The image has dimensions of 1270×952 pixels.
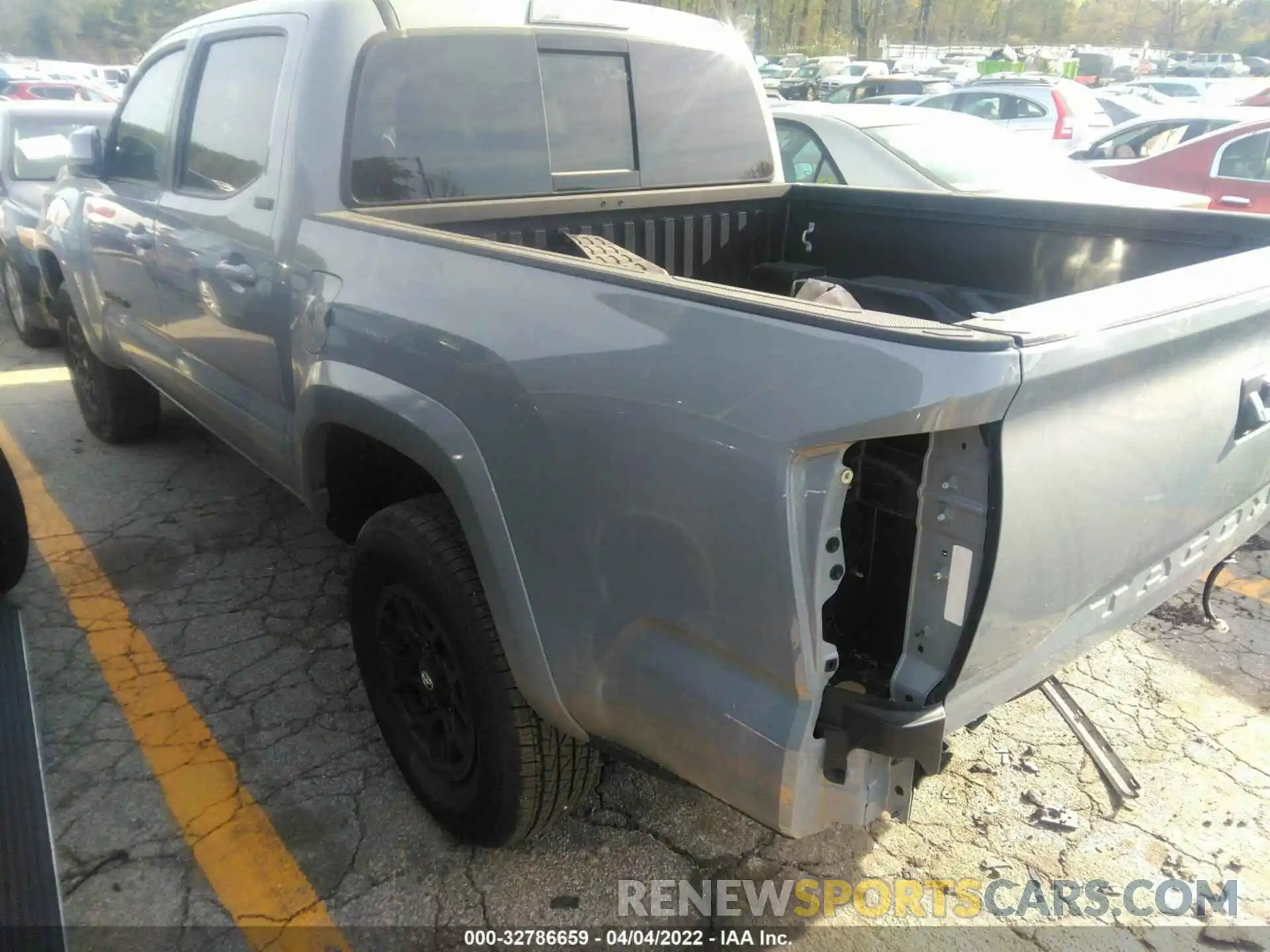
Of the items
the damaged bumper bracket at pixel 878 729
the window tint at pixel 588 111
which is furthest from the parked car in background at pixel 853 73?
the damaged bumper bracket at pixel 878 729

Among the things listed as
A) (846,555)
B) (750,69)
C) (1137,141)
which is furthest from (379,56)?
(1137,141)

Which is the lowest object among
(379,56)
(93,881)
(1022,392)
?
(93,881)

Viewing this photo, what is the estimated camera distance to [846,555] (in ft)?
5.57

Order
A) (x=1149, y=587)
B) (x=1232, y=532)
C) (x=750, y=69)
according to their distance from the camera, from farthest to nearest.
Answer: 1. (x=750, y=69)
2. (x=1232, y=532)
3. (x=1149, y=587)

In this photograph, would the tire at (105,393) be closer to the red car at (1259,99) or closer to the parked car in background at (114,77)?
the red car at (1259,99)

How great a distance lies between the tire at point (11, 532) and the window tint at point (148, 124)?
127 cm

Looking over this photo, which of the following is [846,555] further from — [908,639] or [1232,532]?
[1232,532]

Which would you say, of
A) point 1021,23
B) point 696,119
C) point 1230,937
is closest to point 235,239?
point 696,119

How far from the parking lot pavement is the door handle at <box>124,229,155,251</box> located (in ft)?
4.37

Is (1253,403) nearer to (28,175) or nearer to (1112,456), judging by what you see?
(1112,456)

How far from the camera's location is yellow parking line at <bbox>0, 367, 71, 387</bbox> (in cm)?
648

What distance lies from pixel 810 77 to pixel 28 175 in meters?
23.8

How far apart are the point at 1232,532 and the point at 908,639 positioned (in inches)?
44.3

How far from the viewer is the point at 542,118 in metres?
3.16
